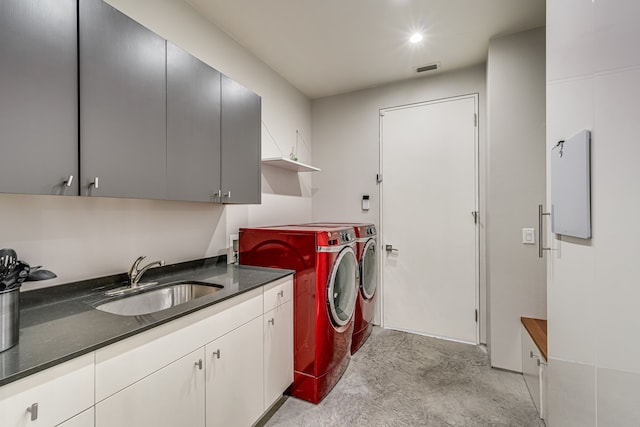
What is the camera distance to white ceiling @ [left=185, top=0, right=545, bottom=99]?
6.52ft

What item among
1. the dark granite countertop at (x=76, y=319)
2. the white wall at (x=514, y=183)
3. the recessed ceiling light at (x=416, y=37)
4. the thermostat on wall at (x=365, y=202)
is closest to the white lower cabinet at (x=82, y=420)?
the dark granite countertop at (x=76, y=319)

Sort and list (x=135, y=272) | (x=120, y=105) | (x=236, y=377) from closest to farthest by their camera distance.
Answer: (x=120, y=105)
(x=236, y=377)
(x=135, y=272)

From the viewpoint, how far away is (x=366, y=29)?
2234mm

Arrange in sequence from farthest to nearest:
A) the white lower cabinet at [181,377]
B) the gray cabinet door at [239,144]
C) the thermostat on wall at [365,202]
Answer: the thermostat on wall at [365,202] → the gray cabinet door at [239,144] → the white lower cabinet at [181,377]

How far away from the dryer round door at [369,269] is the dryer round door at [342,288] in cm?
25

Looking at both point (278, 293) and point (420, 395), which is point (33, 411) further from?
point (420, 395)

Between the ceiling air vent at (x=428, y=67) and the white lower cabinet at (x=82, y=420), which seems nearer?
the white lower cabinet at (x=82, y=420)

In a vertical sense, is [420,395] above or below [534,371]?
below

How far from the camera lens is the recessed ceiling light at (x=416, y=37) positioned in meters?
2.31

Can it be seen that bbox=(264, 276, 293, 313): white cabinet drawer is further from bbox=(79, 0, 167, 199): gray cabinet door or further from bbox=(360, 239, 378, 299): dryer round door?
bbox=(360, 239, 378, 299): dryer round door

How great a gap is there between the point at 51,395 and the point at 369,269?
8.15 feet

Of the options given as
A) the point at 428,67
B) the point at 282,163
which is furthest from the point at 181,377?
the point at 428,67

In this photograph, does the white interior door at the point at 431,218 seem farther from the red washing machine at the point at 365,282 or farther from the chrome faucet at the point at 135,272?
the chrome faucet at the point at 135,272

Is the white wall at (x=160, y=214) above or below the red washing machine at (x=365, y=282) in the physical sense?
above
